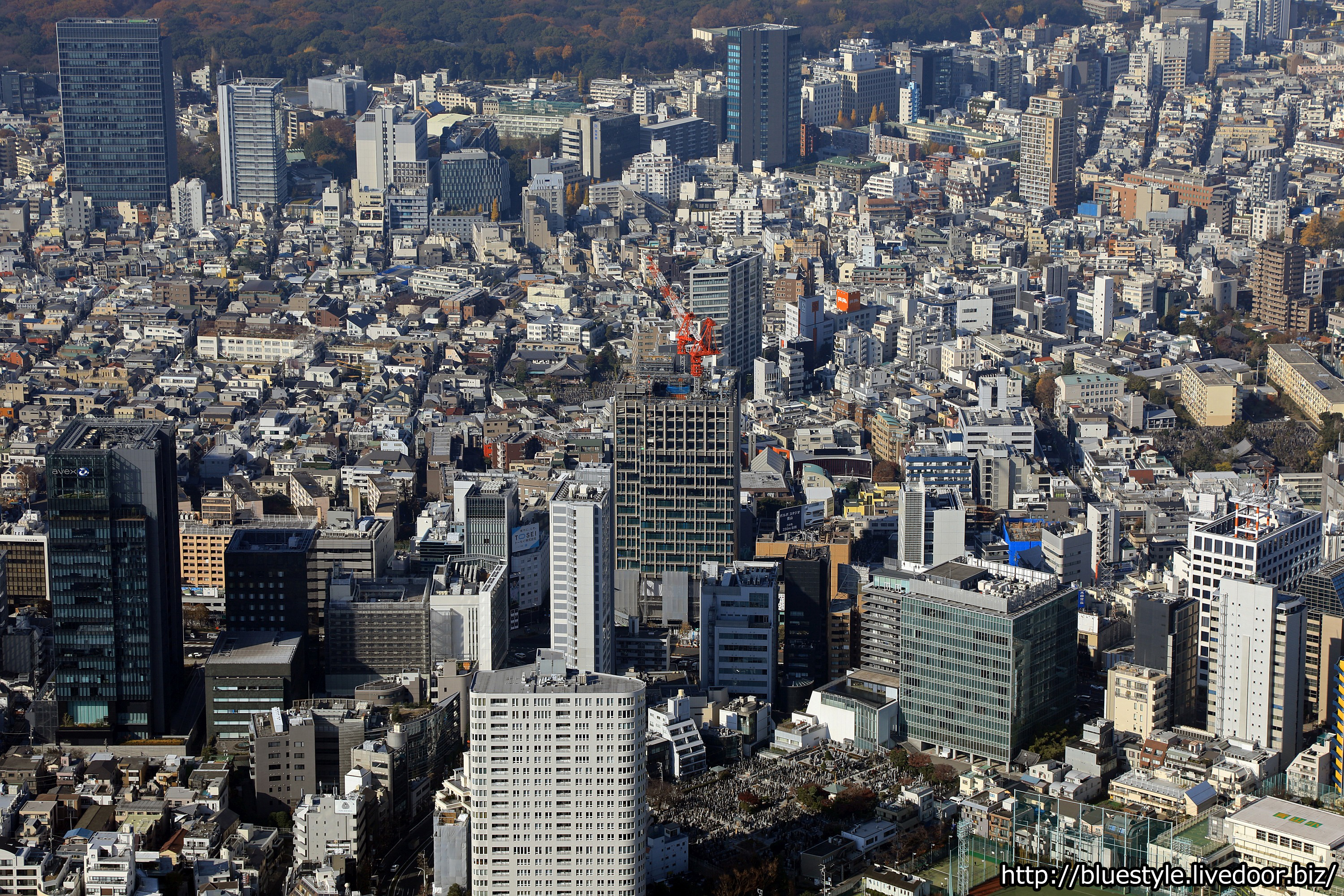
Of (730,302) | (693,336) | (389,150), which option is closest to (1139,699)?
(693,336)

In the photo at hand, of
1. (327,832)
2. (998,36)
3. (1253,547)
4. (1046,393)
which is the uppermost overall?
(998,36)

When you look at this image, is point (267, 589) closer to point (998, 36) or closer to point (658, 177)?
point (658, 177)

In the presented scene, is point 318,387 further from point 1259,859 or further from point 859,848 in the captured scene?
point 1259,859

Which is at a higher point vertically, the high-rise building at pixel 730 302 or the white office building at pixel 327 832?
the high-rise building at pixel 730 302

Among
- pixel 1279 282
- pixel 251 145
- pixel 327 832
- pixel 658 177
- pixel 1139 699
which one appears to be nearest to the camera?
pixel 327 832

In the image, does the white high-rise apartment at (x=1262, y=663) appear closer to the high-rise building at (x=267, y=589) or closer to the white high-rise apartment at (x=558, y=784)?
the white high-rise apartment at (x=558, y=784)

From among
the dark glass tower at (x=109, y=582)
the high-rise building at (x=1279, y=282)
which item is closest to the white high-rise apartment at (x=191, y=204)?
the high-rise building at (x=1279, y=282)

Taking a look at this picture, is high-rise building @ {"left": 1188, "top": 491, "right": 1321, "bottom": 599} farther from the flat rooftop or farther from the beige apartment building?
the beige apartment building

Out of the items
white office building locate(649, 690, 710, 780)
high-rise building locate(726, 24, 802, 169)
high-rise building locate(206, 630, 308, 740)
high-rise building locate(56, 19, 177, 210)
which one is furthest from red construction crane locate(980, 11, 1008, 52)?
high-rise building locate(206, 630, 308, 740)
